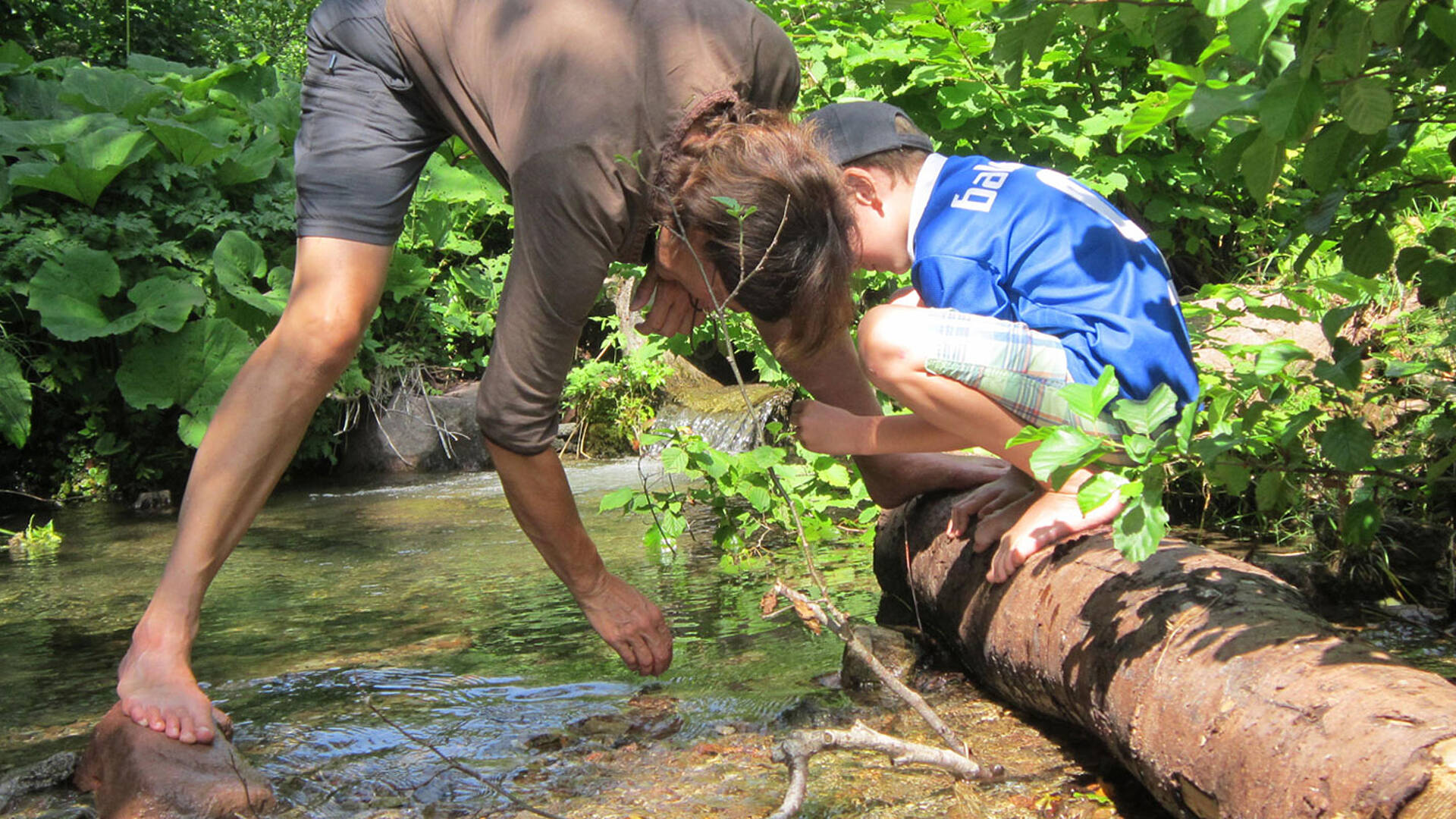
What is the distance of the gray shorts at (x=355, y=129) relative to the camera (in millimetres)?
2404

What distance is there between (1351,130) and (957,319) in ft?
2.50

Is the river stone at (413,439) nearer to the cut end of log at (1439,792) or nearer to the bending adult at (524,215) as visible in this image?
the bending adult at (524,215)

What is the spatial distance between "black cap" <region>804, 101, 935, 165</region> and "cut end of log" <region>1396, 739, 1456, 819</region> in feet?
5.08

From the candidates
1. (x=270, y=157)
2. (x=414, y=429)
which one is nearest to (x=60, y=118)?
(x=270, y=157)

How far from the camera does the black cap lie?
99.3 inches

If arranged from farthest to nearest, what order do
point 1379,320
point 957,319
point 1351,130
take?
1. point 1379,320
2. point 957,319
3. point 1351,130

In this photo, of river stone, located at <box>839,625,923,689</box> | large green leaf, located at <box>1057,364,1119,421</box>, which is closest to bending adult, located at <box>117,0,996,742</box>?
river stone, located at <box>839,625,923,689</box>

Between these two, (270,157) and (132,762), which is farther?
(270,157)

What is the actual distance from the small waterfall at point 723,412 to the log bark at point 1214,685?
510cm


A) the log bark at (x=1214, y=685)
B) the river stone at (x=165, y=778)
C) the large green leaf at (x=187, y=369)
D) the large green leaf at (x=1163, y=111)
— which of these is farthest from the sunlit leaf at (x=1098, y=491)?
the large green leaf at (x=187, y=369)

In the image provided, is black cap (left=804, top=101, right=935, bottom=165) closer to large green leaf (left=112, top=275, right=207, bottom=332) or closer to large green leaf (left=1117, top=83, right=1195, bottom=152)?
large green leaf (left=1117, top=83, right=1195, bottom=152)

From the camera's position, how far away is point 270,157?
7406 mm

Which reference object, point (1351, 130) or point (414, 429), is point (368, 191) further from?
point (414, 429)

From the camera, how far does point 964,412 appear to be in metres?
2.36
